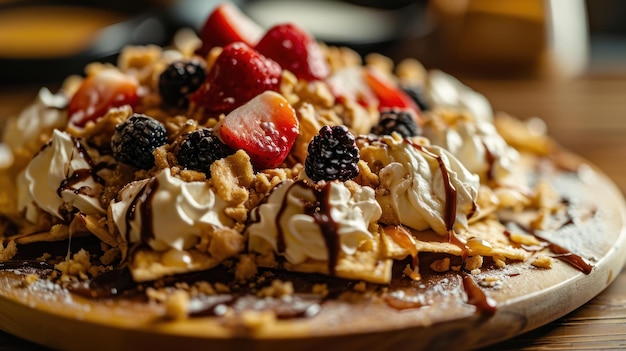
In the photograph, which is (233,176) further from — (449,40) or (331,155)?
(449,40)

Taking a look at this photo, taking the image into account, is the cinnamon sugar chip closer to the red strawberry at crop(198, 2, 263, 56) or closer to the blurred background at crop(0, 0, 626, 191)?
the red strawberry at crop(198, 2, 263, 56)

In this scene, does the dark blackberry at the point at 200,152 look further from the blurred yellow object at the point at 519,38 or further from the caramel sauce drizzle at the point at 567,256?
the blurred yellow object at the point at 519,38

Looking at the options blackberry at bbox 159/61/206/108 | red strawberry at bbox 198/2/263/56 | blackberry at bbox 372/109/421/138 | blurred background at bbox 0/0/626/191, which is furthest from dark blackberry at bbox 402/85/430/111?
blurred background at bbox 0/0/626/191

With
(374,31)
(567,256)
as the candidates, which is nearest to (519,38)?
(374,31)

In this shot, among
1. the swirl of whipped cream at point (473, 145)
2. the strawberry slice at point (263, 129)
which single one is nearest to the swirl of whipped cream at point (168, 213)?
the strawberry slice at point (263, 129)

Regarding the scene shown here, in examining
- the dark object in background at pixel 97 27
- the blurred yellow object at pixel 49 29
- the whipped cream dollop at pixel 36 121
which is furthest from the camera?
the blurred yellow object at pixel 49 29

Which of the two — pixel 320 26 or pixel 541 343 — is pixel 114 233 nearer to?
pixel 541 343

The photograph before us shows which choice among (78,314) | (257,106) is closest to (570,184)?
(257,106)
